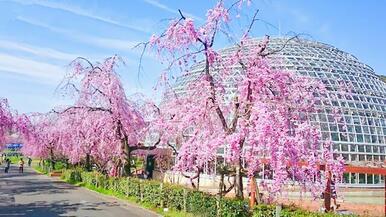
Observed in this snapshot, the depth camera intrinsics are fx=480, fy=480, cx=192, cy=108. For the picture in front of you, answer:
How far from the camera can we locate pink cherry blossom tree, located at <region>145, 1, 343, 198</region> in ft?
39.6

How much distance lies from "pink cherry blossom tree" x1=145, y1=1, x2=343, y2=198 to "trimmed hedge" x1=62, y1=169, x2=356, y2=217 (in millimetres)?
777

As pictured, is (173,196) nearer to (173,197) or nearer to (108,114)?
(173,197)

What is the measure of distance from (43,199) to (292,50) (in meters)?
33.6

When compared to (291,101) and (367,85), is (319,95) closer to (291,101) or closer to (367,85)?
(291,101)

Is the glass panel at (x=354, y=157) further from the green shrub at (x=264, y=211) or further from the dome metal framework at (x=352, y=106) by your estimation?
the green shrub at (x=264, y=211)

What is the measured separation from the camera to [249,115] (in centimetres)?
1341

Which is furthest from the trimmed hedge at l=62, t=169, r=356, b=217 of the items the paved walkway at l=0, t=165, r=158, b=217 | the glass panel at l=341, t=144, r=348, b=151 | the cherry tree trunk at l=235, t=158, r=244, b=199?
the glass panel at l=341, t=144, r=348, b=151

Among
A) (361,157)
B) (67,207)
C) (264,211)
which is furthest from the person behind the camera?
(361,157)

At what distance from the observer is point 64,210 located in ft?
62.3

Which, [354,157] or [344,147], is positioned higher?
[344,147]

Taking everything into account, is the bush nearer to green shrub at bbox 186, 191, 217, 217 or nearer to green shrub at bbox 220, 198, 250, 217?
green shrub at bbox 186, 191, 217, 217

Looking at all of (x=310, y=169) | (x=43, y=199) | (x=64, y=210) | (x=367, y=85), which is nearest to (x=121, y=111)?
(x=43, y=199)

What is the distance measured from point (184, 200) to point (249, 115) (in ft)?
16.8

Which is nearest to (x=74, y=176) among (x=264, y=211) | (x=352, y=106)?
(x=352, y=106)
